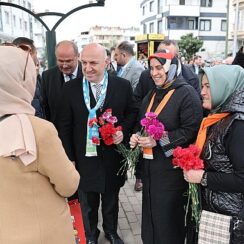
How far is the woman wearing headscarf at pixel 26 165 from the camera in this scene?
1.60 m

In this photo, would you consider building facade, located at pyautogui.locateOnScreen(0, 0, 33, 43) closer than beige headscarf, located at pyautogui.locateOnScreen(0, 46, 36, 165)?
No

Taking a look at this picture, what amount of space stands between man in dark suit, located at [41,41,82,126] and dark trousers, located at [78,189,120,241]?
92cm

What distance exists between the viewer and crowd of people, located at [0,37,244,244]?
1668mm

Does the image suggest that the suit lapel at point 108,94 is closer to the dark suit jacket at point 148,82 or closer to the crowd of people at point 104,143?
the crowd of people at point 104,143

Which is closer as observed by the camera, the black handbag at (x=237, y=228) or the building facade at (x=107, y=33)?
the black handbag at (x=237, y=228)

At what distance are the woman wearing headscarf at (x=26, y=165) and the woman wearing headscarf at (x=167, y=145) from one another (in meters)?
1.08

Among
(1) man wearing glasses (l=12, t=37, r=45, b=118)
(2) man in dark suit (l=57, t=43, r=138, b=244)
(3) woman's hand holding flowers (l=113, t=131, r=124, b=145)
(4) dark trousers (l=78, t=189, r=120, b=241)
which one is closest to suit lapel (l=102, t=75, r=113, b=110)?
(2) man in dark suit (l=57, t=43, r=138, b=244)

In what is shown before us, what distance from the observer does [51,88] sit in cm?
392

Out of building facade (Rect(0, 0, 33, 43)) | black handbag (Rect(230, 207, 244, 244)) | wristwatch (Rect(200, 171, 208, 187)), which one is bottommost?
black handbag (Rect(230, 207, 244, 244))

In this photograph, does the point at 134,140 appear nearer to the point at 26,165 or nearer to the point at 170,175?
the point at 170,175

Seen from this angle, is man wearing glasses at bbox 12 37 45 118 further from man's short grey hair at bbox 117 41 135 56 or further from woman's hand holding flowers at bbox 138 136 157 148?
man's short grey hair at bbox 117 41 135 56

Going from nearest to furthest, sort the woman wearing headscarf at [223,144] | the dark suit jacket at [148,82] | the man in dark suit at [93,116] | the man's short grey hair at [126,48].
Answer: the woman wearing headscarf at [223,144]
the man in dark suit at [93,116]
the dark suit jacket at [148,82]
the man's short grey hair at [126,48]

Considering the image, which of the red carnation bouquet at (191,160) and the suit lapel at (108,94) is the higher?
the suit lapel at (108,94)

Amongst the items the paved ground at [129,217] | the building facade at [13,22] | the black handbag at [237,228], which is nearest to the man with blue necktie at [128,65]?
the paved ground at [129,217]
